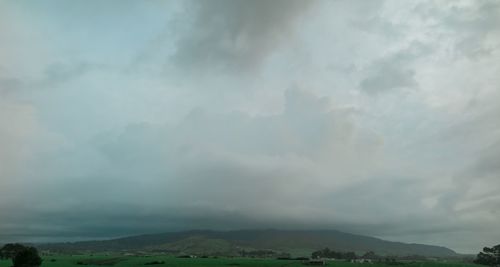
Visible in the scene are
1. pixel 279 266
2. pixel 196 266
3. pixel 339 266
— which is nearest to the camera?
pixel 196 266

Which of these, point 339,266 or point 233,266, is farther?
point 339,266

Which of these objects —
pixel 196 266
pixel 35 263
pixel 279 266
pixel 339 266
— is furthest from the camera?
pixel 339 266

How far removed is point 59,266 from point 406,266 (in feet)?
416

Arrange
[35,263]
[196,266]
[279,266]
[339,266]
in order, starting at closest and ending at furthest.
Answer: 1. [35,263]
2. [196,266]
3. [279,266]
4. [339,266]

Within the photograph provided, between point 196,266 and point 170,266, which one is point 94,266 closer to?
point 170,266

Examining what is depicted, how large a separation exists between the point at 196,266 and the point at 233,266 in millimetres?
13594

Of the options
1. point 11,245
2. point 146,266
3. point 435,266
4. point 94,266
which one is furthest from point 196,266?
point 435,266

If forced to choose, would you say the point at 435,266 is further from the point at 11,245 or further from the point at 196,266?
the point at 11,245

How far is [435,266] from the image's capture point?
192625 mm

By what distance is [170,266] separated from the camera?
17962cm

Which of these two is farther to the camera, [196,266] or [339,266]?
[339,266]

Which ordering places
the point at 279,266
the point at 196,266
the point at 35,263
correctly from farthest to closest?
the point at 279,266 < the point at 196,266 < the point at 35,263

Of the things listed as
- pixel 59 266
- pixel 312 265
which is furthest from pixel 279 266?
pixel 59 266

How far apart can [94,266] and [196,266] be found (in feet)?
147
